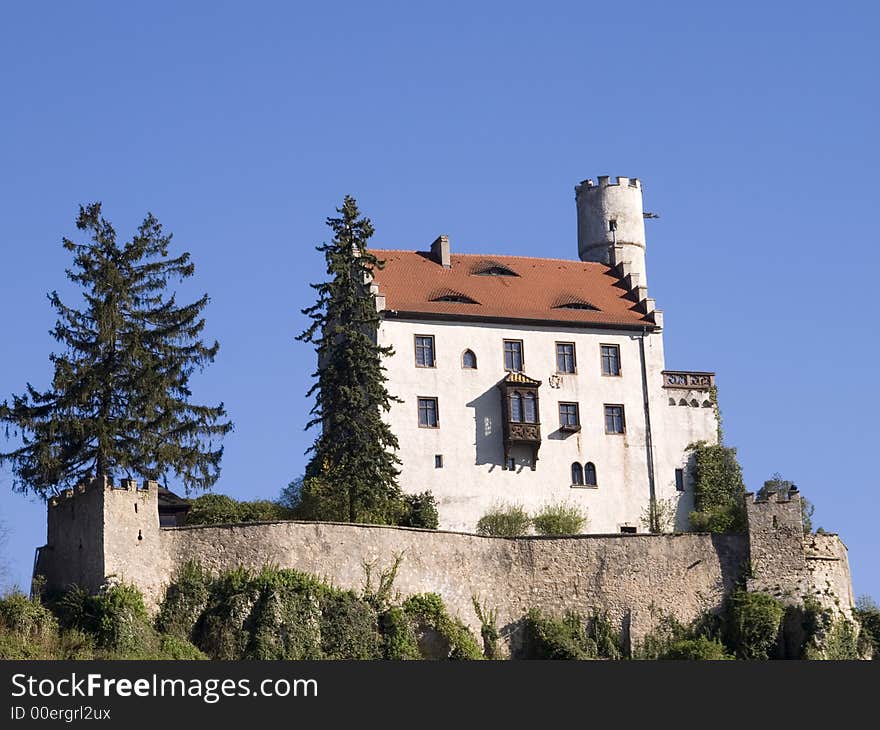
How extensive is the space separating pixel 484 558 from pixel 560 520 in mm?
6650

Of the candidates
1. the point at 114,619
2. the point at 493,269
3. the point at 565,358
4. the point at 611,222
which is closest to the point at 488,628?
the point at 114,619

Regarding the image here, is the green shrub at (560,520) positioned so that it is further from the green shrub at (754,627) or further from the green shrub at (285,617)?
the green shrub at (285,617)

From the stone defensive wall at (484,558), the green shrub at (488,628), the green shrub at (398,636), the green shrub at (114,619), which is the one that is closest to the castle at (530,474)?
the stone defensive wall at (484,558)

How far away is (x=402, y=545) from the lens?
213 ft

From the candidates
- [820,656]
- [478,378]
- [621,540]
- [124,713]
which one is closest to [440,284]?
[478,378]

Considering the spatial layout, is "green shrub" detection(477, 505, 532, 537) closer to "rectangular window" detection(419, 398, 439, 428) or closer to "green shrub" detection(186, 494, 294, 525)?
"rectangular window" detection(419, 398, 439, 428)

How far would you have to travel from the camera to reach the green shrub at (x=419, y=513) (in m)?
70.2

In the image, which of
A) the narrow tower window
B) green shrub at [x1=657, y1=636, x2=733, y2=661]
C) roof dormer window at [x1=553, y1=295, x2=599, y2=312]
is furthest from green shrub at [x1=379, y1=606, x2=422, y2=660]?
roof dormer window at [x1=553, y1=295, x2=599, y2=312]

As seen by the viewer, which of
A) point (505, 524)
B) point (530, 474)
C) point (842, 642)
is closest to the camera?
point (842, 642)

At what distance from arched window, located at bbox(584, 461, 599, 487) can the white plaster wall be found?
0.14 meters

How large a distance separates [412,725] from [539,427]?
30552 millimetres

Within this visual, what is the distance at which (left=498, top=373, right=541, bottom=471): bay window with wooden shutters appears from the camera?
75.2 metres

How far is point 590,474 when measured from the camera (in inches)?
3000

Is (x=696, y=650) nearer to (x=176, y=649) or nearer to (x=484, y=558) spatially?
(x=484, y=558)
